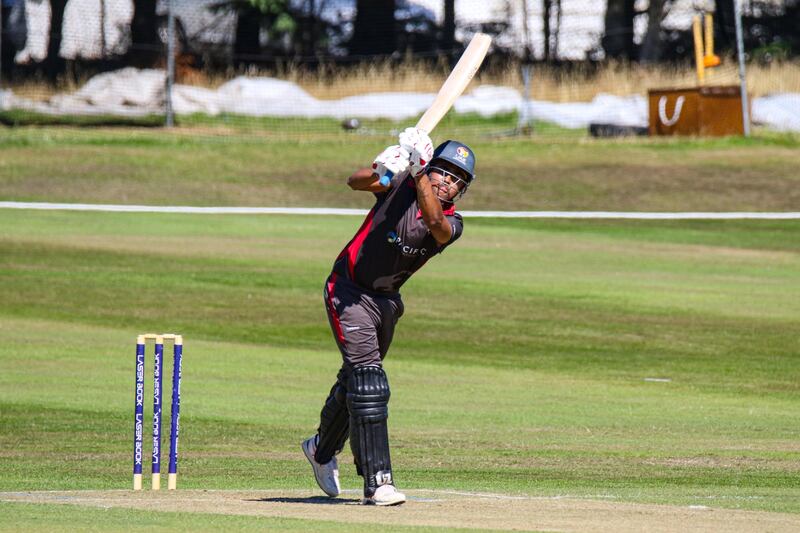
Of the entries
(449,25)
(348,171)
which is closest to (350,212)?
(348,171)

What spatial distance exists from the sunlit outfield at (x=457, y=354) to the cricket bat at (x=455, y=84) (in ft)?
7.93

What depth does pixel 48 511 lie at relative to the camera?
702 cm

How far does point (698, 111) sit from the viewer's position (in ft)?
102

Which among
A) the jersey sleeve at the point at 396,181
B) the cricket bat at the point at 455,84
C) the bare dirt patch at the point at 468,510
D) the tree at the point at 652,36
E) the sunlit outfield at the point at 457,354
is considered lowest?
the sunlit outfield at the point at 457,354

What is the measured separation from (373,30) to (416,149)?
104 ft

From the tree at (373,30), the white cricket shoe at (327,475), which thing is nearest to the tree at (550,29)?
the tree at (373,30)

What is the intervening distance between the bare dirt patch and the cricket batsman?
37 centimetres

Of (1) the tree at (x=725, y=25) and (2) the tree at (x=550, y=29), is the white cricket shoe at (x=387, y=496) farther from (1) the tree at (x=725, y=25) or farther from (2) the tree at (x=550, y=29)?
(1) the tree at (x=725, y=25)

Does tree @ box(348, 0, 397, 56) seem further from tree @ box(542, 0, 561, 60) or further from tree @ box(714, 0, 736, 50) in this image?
tree @ box(714, 0, 736, 50)

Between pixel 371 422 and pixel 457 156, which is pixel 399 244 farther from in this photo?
pixel 371 422

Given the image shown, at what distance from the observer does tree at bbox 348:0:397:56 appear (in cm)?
3847

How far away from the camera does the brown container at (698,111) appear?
102 feet

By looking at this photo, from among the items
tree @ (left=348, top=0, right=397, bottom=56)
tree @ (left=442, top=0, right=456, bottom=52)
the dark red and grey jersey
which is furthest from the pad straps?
tree @ (left=442, top=0, right=456, bottom=52)

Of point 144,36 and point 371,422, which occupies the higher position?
point 144,36
